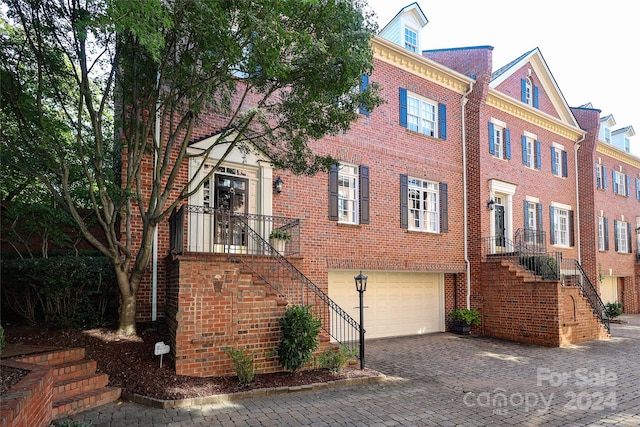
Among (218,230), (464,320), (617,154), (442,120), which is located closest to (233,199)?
(218,230)

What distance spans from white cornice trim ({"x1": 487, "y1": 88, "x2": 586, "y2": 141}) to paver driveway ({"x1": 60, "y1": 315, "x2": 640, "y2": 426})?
894cm

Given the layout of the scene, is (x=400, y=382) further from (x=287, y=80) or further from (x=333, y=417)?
(x=287, y=80)

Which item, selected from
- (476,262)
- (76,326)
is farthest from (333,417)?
(476,262)

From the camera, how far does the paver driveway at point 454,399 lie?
5.44 meters

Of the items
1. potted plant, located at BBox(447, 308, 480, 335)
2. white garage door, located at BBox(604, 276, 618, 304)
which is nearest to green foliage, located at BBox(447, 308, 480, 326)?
potted plant, located at BBox(447, 308, 480, 335)

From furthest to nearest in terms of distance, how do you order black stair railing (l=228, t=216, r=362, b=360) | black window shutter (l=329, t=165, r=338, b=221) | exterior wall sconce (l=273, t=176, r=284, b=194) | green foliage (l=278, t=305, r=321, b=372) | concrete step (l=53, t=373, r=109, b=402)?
black window shutter (l=329, t=165, r=338, b=221), exterior wall sconce (l=273, t=176, r=284, b=194), black stair railing (l=228, t=216, r=362, b=360), green foliage (l=278, t=305, r=321, b=372), concrete step (l=53, t=373, r=109, b=402)

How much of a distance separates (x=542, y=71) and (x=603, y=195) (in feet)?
24.9

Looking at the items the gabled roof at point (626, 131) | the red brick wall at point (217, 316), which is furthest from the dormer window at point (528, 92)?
the red brick wall at point (217, 316)

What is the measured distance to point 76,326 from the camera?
25.5ft

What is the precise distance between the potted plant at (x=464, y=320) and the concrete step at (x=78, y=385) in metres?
10.4

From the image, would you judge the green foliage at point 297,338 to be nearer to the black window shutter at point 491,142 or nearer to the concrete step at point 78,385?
the concrete step at point 78,385

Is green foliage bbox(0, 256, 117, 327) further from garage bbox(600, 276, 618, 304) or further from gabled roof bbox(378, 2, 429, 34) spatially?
garage bbox(600, 276, 618, 304)

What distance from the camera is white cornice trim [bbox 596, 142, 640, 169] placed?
21.1 meters

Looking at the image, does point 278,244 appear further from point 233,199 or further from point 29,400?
point 29,400
